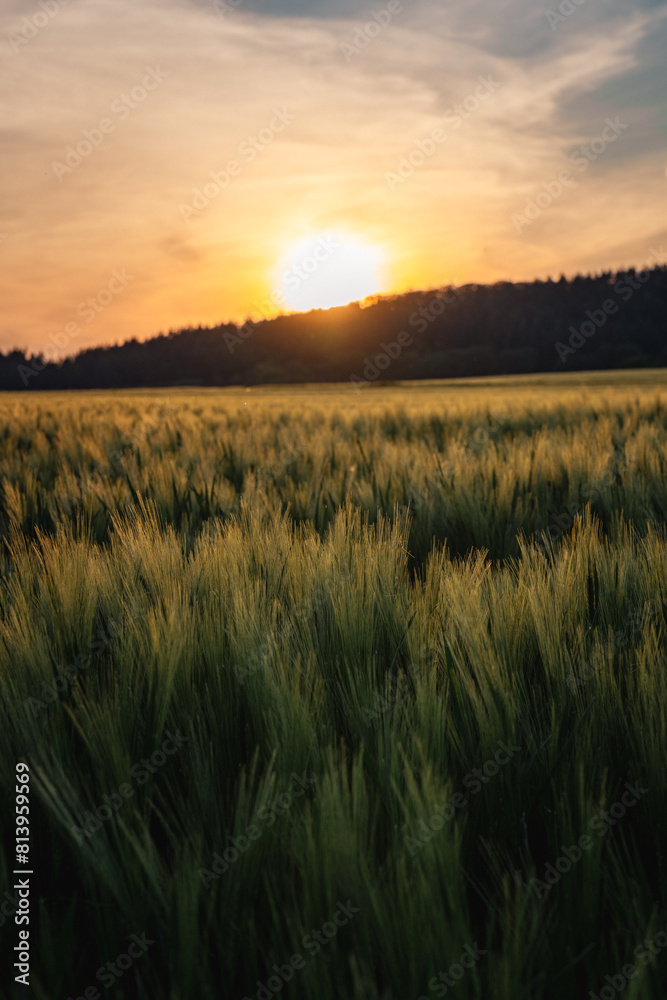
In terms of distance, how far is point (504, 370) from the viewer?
9375 cm

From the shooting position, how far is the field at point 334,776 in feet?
1.75

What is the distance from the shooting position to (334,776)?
57 cm

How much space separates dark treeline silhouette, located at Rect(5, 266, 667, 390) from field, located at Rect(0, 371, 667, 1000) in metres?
88.9

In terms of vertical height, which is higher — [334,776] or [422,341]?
[422,341]

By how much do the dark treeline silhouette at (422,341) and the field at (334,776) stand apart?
88910mm

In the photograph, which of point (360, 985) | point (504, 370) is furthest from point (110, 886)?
point (504, 370)

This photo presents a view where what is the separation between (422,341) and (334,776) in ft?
378

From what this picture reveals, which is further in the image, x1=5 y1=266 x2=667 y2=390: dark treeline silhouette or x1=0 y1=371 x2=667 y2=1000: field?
x1=5 y1=266 x2=667 y2=390: dark treeline silhouette

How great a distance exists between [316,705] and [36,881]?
342mm

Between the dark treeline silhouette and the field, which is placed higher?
the dark treeline silhouette

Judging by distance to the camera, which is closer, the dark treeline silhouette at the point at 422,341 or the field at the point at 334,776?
the field at the point at 334,776

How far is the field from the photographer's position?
1.75ft

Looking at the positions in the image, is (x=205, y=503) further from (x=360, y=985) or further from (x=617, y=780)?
(x=360, y=985)

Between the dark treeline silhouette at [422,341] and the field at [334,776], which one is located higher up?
the dark treeline silhouette at [422,341]
